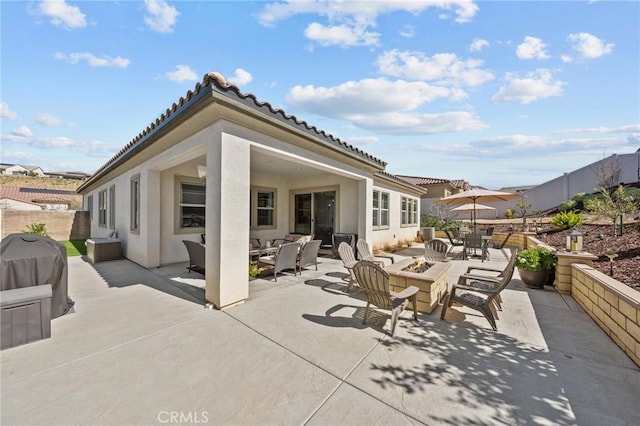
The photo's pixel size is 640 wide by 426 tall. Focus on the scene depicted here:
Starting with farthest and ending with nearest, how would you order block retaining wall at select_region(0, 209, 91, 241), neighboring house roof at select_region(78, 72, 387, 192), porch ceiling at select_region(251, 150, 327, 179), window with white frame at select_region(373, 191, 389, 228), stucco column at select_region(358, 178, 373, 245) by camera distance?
block retaining wall at select_region(0, 209, 91, 241), window with white frame at select_region(373, 191, 389, 228), stucco column at select_region(358, 178, 373, 245), porch ceiling at select_region(251, 150, 327, 179), neighboring house roof at select_region(78, 72, 387, 192)

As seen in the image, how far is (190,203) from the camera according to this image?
839cm

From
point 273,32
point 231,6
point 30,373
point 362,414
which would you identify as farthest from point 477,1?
point 30,373

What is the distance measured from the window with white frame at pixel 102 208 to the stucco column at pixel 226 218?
35.2 feet

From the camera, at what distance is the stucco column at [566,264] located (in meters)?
5.22

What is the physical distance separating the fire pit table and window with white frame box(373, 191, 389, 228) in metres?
5.67

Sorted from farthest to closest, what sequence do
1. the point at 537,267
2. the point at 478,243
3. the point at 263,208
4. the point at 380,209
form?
1. the point at 380,209
2. the point at 263,208
3. the point at 478,243
4. the point at 537,267

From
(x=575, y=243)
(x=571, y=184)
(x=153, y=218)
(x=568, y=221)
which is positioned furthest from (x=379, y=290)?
(x=571, y=184)

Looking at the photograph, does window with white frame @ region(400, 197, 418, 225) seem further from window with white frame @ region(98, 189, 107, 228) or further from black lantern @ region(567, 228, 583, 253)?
window with white frame @ region(98, 189, 107, 228)

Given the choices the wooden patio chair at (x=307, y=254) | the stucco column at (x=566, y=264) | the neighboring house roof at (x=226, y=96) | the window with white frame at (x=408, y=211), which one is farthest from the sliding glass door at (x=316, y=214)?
the stucco column at (x=566, y=264)

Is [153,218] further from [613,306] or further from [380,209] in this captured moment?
[613,306]

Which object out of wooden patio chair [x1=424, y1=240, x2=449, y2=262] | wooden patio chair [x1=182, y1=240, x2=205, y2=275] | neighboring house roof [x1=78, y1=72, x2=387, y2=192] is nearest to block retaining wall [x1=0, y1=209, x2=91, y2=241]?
neighboring house roof [x1=78, y1=72, x2=387, y2=192]

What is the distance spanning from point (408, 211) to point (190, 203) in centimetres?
1122

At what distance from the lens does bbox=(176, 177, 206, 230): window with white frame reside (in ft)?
26.6

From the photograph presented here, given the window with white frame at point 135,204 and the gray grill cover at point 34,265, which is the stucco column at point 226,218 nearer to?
the gray grill cover at point 34,265
